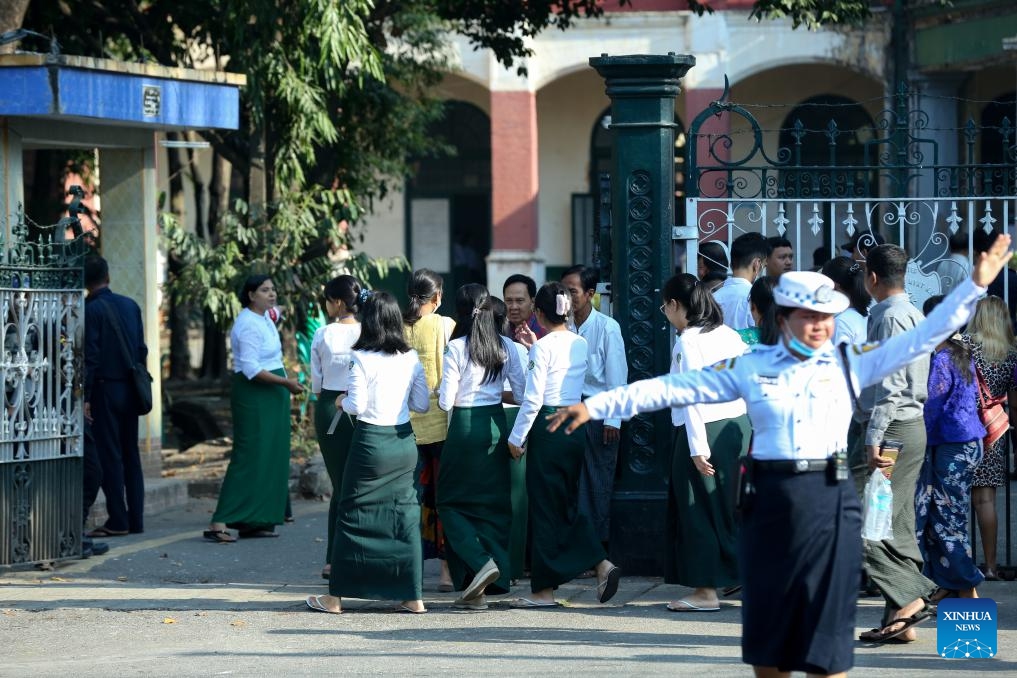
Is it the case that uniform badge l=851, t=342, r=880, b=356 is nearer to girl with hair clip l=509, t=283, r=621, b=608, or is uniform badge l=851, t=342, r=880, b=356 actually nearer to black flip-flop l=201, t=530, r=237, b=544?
girl with hair clip l=509, t=283, r=621, b=608

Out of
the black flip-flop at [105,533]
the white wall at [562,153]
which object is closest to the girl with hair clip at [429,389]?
the black flip-flop at [105,533]

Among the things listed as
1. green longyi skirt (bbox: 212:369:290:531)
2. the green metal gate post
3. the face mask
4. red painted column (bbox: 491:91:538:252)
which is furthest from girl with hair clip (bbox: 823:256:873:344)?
red painted column (bbox: 491:91:538:252)

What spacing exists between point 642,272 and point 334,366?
1.85 m

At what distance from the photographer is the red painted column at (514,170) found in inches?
938

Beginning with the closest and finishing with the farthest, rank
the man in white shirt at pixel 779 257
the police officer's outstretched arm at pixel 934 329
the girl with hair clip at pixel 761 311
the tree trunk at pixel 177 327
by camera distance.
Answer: the police officer's outstretched arm at pixel 934 329
the girl with hair clip at pixel 761 311
the man in white shirt at pixel 779 257
the tree trunk at pixel 177 327

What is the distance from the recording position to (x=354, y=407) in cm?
806

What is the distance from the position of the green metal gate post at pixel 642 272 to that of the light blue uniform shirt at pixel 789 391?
327cm

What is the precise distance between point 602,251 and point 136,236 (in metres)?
4.93

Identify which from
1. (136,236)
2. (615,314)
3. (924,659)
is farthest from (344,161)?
(924,659)

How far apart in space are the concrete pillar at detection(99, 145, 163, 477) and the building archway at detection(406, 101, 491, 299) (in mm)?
13667

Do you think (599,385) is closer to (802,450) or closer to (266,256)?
(802,450)

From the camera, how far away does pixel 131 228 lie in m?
13.0

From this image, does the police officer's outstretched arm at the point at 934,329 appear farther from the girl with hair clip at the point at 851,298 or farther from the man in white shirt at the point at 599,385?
the man in white shirt at the point at 599,385

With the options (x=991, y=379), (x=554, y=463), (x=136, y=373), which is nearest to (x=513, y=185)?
(x=136, y=373)
